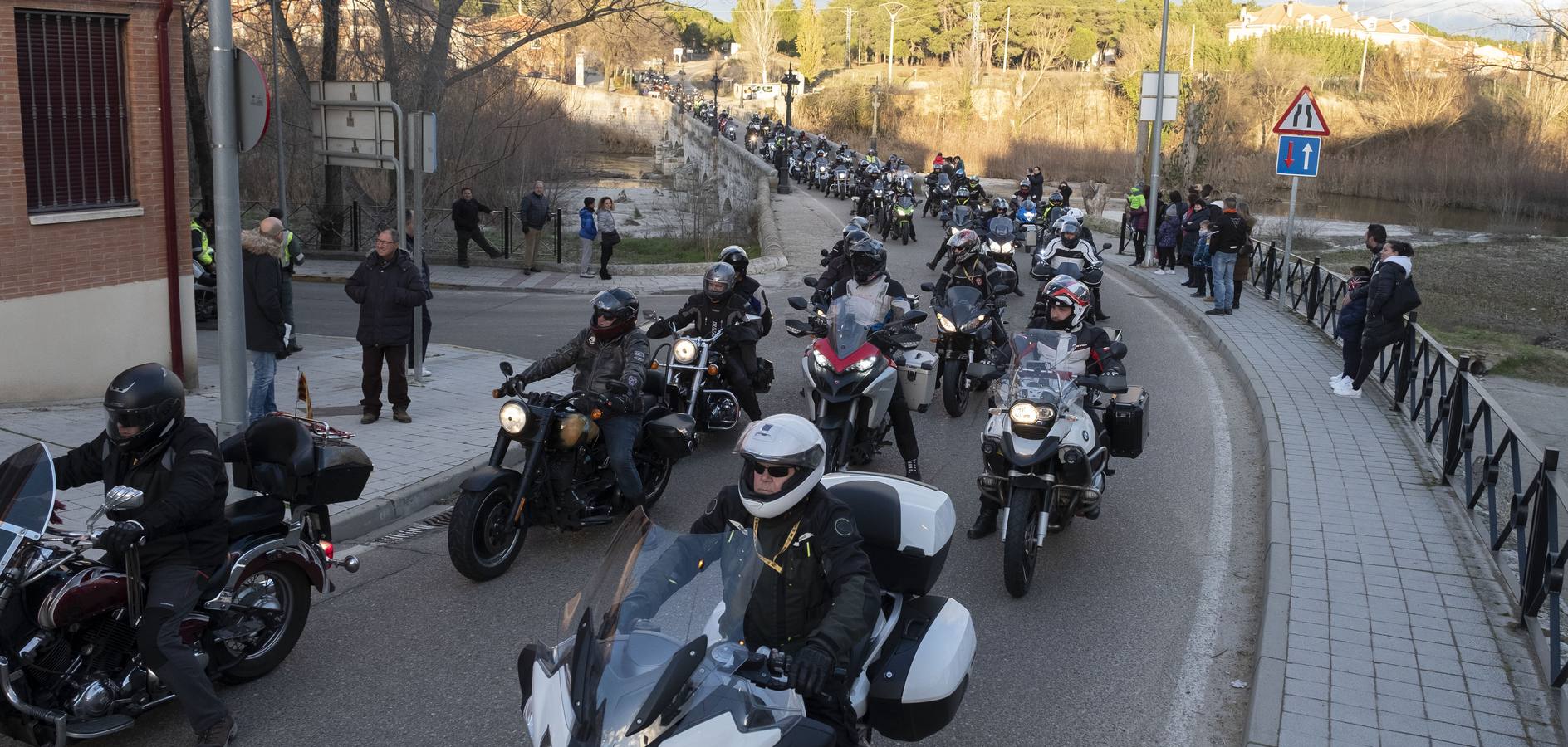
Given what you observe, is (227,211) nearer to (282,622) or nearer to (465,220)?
(282,622)

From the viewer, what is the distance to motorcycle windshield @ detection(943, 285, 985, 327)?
39.5 feet

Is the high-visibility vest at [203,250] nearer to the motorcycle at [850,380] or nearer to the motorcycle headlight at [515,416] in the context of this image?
the motorcycle at [850,380]

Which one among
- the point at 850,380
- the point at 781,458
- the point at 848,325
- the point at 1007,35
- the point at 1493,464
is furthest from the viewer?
the point at 1007,35

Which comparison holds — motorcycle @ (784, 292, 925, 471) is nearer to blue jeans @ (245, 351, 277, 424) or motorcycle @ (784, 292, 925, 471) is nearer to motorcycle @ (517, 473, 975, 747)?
motorcycle @ (517, 473, 975, 747)

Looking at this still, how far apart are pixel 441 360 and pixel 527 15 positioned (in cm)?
1424

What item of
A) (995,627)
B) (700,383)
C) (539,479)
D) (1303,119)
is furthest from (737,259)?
(1303,119)

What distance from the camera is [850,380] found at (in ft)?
28.6

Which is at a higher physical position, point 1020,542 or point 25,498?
point 25,498

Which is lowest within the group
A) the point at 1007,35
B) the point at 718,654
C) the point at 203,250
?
the point at 718,654

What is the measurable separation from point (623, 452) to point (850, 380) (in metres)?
1.80

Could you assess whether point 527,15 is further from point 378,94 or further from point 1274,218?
point 1274,218

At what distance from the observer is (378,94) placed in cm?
1238

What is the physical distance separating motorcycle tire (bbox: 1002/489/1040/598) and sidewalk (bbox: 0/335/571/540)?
13.7 ft

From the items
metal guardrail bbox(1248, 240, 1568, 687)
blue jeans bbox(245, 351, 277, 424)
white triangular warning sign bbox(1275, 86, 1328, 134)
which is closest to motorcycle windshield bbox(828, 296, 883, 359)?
metal guardrail bbox(1248, 240, 1568, 687)
